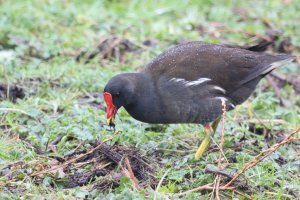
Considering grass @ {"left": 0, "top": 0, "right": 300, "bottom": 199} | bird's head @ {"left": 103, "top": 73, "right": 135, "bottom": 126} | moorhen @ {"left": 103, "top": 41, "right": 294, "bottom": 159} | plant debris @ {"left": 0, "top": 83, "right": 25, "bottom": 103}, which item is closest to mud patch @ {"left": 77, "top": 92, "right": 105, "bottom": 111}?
grass @ {"left": 0, "top": 0, "right": 300, "bottom": 199}

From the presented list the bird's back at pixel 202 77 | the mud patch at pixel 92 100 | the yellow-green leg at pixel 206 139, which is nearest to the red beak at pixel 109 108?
the bird's back at pixel 202 77

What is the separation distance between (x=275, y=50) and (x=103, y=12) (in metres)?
2.23

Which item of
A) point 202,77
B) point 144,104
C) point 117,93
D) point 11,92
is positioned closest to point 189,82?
point 202,77

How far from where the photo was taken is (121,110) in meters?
6.55

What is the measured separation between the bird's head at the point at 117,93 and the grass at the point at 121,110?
1.00 feet

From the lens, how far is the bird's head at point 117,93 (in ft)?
18.0

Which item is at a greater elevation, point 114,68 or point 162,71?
point 162,71

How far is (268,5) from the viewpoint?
992 centimetres

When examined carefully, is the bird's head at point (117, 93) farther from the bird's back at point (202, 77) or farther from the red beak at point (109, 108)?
the bird's back at point (202, 77)

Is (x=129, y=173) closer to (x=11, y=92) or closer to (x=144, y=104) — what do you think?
(x=144, y=104)

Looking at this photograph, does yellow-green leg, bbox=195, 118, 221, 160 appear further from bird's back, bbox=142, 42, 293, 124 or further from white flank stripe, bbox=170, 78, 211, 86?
white flank stripe, bbox=170, 78, 211, 86

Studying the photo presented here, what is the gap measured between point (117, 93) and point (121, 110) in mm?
1056

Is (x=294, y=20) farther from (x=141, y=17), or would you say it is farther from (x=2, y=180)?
(x=2, y=180)

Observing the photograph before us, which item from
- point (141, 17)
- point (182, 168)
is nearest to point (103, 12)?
point (141, 17)
